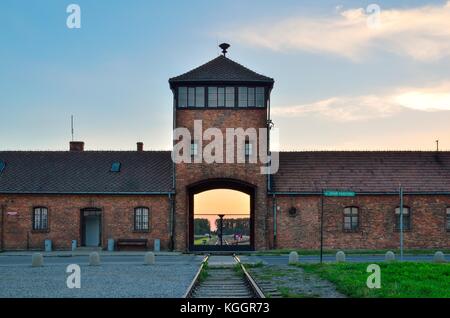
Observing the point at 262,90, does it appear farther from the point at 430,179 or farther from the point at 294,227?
the point at 430,179

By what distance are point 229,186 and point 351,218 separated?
23.5 ft

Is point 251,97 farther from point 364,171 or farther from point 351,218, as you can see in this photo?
point 351,218

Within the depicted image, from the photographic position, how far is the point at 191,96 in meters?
35.7

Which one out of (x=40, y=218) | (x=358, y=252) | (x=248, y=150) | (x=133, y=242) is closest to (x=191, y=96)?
(x=248, y=150)

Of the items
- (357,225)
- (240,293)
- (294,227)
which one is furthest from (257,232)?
(240,293)

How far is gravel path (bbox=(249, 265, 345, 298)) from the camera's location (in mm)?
15352

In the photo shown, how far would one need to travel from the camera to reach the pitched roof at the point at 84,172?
1453 inches

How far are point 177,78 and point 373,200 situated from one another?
1269cm

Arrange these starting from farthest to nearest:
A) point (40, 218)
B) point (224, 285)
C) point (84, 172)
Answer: point (84, 172), point (40, 218), point (224, 285)

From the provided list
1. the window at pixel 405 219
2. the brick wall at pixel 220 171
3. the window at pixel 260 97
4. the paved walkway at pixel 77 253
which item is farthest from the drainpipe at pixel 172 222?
the window at pixel 405 219

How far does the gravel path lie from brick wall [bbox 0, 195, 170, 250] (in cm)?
1362

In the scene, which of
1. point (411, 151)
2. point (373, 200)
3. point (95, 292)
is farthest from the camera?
point (411, 151)

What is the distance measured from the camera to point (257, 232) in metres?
A: 35.8

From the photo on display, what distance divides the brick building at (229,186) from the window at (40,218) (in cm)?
6
